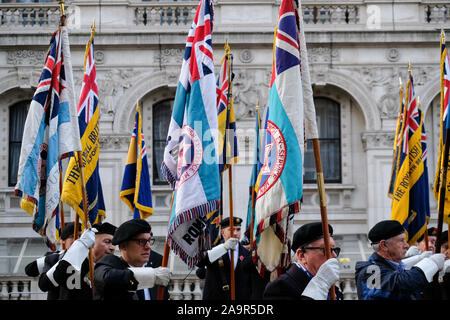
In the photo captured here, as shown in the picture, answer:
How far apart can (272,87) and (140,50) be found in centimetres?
1259

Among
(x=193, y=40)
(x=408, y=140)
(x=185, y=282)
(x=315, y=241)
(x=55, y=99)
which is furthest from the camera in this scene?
(x=185, y=282)

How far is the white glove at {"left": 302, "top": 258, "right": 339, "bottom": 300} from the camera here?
18.7ft

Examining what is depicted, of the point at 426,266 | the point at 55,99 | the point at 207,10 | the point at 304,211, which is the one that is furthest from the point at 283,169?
the point at 304,211

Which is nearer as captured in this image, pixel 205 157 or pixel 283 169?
pixel 283 169

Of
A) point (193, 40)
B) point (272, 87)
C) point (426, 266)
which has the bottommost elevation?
point (426, 266)

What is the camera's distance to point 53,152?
915cm

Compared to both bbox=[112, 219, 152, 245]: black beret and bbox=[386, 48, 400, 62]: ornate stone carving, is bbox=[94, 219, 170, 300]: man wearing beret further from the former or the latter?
bbox=[386, 48, 400, 62]: ornate stone carving

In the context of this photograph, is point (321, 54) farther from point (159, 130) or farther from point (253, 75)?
point (159, 130)

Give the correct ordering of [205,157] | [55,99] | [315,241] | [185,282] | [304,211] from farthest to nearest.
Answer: [304,211] < [185,282] < [55,99] < [205,157] < [315,241]

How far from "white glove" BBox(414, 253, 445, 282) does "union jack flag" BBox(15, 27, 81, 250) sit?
4.12 m

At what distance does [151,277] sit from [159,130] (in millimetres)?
13531

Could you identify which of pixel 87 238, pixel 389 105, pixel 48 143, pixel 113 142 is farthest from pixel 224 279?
pixel 389 105

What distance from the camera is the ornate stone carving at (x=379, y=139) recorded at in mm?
18578

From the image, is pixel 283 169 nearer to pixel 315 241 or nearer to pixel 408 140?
pixel 315 241
